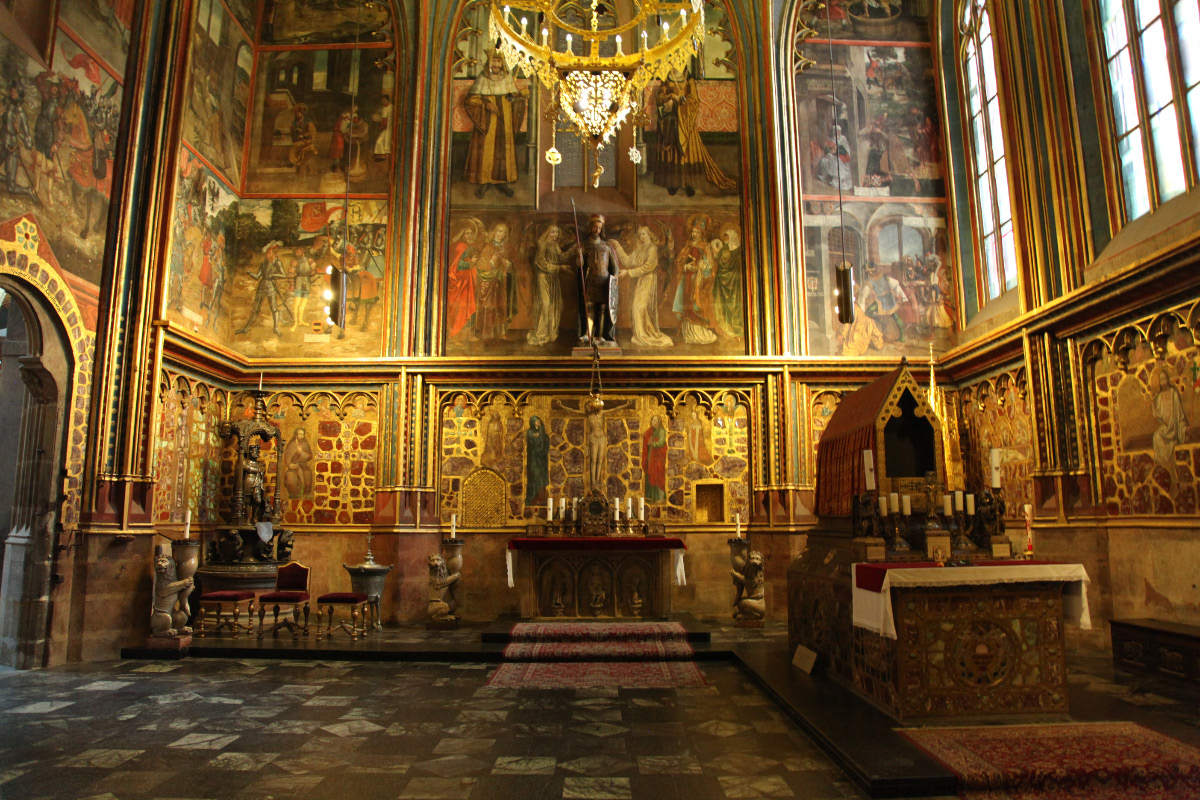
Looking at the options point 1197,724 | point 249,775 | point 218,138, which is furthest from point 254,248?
point 1197,724

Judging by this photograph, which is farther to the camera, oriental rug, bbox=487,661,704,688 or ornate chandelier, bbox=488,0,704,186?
ornate chandelier, bbox=488,0,704,186

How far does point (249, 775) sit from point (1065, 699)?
6056mm

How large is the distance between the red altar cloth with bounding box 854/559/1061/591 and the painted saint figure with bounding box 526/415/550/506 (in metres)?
7.07

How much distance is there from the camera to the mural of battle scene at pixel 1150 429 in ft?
25.8

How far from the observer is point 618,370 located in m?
12.9

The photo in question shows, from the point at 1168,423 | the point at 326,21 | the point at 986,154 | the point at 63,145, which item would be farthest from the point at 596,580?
the point at 326,21

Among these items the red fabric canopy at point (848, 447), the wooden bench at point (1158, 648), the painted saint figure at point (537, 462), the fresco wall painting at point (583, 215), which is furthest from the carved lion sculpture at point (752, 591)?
the wooden bench at point (1158, 648)

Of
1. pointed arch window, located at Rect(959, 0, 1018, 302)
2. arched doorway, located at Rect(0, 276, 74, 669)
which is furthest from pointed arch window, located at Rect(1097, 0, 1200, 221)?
arched doorway, located at Rect(0, 276, 74, 669)

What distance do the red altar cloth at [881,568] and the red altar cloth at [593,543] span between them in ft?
14.3

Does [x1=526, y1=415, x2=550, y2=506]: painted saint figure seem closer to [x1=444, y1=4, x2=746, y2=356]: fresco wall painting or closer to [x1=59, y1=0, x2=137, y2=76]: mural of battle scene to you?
[x1=444, y1=4, x2=746, y2=356]: fresco wall painting

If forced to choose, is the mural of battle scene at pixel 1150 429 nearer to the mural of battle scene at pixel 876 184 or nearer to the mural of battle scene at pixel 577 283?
the mural of battle scene at pixel 876 184

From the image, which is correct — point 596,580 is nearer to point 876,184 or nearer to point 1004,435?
point 1004,435

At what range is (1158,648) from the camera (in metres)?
7.60

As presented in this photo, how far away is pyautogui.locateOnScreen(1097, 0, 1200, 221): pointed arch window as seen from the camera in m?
8.41
